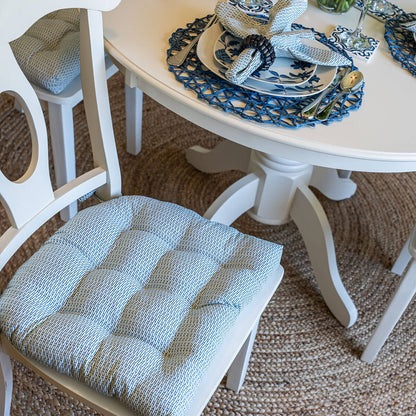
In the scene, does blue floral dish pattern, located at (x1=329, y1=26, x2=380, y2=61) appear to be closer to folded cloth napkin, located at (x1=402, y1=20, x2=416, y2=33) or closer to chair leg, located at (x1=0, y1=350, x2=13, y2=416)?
folded cloth napkin, located at (x1=402, y1=20, x2=416, y2=33)

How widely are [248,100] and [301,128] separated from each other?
0.10 meters

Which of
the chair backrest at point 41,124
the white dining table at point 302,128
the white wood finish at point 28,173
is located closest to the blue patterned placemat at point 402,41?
the white dining table at point 302,128

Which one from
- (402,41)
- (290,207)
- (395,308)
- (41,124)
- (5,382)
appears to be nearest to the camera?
(41,124)

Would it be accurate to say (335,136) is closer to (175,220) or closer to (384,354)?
(175,220)

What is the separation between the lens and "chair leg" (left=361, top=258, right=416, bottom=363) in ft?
3.91

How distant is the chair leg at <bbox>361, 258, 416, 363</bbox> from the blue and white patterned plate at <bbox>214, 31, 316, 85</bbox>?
48 cm

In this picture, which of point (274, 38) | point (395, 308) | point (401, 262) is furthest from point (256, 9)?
point (401, 262)

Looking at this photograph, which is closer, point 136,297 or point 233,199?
point 136,297

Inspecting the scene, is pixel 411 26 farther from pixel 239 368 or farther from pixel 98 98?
pixel 239 368

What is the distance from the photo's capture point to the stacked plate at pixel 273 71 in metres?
0.94

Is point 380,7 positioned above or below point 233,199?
above

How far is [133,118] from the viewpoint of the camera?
1.73m

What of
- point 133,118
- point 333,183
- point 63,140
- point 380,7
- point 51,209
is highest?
point 380,7

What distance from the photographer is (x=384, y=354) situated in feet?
4.73
